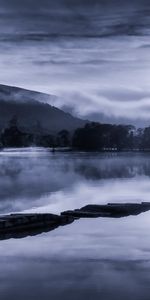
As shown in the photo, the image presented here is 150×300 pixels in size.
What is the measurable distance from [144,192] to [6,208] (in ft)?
47.7

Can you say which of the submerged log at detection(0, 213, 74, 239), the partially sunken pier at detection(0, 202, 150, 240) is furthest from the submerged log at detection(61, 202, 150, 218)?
the submerged log at detection(0, 213, 74, 239)

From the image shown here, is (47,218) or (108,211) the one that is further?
(108,211)

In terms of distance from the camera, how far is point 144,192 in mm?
46969

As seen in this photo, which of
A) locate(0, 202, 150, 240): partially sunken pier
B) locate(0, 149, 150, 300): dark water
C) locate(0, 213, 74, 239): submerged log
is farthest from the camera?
locate(0, 202, 150, 240): partially sunken pier

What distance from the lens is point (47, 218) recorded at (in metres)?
26.4

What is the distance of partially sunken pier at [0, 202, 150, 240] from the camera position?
2398cm

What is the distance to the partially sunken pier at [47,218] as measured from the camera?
944 inches

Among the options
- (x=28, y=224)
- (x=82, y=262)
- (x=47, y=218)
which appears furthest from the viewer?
(x=47, y=218)

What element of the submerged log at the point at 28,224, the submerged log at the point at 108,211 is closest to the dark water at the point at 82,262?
the submerged log at the point at 28,224

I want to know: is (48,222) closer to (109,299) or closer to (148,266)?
(148,266)

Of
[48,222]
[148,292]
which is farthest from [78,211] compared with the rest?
[148,292]

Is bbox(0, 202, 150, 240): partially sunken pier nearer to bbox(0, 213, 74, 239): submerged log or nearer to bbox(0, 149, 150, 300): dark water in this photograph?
bbox(0, 213, 74, 239): submerged log

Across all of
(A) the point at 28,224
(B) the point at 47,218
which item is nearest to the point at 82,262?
(A) the point at 28,224

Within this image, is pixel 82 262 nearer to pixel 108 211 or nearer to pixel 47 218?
pixel 47 218
